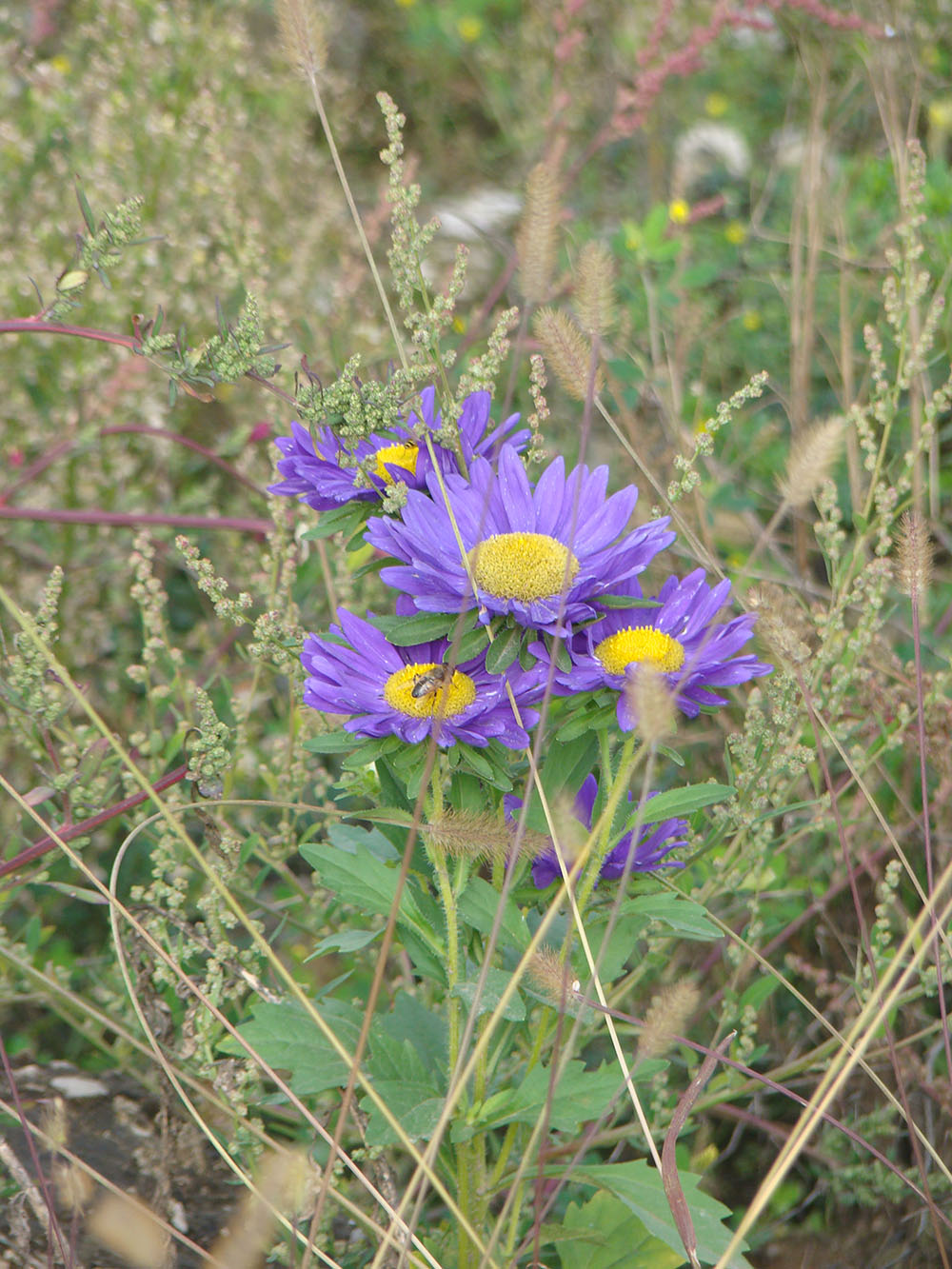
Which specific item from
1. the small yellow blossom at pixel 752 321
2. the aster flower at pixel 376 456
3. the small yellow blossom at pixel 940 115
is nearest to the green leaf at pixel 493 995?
the aster flower at pixel 376 456

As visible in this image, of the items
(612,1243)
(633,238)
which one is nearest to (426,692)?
(612,1243)

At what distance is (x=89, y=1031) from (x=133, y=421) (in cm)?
131

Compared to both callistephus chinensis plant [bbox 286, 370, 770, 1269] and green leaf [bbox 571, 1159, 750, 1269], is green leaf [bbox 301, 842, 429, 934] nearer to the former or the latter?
callistephus chinensis plant [bbox 286, 370, 770, 1269]

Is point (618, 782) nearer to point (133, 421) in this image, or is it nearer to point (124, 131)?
point (133, 421)

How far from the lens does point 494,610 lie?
989mm

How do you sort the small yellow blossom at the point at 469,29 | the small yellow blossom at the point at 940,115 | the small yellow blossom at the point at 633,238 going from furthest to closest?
1. the small yellow blossom at the point at 469,29
2. the small yellow blossom at the point at 940,115
3. the small yellow blossom at the point at 633,238

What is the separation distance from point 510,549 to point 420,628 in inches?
3.9

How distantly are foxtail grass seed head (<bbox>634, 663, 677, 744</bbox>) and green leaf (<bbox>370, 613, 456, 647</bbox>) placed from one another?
7.3 inches

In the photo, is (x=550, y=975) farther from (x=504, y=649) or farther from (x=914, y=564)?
(x=914, y=564)

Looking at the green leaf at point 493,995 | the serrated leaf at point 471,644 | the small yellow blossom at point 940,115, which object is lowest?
the green leaf at point 493,995

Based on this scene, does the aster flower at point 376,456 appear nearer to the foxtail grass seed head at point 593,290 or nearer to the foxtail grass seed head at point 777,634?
the foxtail grass seed head at point 593,290

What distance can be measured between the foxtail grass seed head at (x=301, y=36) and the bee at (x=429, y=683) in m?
0.66

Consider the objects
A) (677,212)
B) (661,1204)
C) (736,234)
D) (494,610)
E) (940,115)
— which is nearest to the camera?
(494,610)

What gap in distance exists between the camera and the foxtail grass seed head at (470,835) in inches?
39.2
